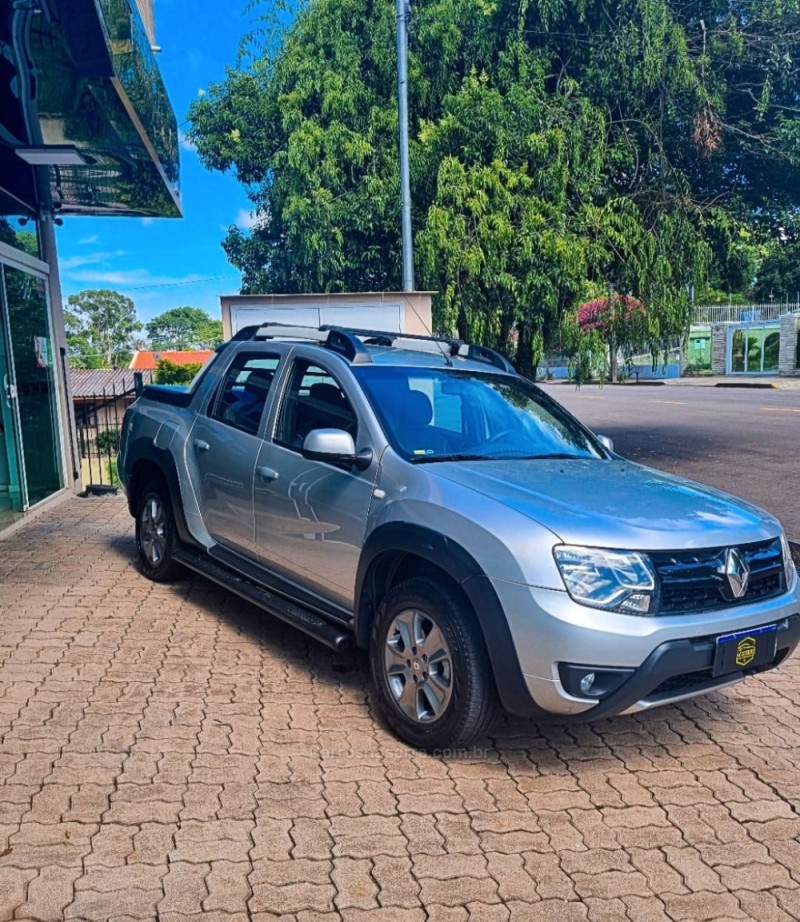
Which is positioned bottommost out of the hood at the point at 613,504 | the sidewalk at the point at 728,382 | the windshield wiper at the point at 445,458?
the sidewalk at the point at 728,382

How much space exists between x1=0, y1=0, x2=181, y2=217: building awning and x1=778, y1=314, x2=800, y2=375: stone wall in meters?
37.9

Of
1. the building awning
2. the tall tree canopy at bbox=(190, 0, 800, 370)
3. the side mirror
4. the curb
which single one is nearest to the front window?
the side mirror

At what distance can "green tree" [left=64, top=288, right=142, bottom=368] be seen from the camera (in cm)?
8294

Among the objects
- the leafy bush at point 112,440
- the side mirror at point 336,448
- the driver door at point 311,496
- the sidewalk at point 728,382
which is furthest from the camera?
the sidewalk at point 728,382

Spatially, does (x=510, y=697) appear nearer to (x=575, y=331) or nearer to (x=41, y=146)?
(x=41, y=146)

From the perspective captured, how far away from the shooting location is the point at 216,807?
3.16 meters

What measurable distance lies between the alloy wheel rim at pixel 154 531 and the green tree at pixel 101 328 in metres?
79.9

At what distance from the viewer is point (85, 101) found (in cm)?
648

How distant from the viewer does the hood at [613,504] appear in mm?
3213

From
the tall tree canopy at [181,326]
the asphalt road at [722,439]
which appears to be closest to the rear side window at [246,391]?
the asphalt road at [722,439]

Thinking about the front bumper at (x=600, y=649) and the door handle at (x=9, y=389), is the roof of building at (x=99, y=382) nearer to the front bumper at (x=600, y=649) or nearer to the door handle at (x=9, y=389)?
the door handle at (x=9, y=389)

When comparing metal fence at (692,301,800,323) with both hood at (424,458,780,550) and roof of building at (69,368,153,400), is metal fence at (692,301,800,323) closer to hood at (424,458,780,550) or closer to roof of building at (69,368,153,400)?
roof of building at (69,368,153,400)

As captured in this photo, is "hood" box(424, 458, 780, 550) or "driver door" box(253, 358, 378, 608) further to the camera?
"driver door" box(253, 358, 378, 608)

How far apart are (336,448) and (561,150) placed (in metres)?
7.76
